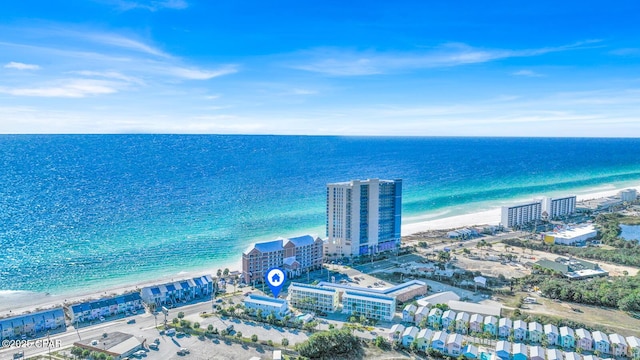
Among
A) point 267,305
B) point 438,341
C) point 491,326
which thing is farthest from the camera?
point 267,305

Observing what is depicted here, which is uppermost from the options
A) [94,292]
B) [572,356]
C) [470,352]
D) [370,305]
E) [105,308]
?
[370,305]

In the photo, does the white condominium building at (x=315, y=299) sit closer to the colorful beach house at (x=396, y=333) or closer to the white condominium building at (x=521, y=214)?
the colorful beach house at (x=396, y=333)

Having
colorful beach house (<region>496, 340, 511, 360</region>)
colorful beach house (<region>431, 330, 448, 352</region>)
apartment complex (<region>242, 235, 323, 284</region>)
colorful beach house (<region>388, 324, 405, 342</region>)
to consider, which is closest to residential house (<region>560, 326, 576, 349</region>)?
colorful beach house (<region>496, 340, 511, 360</region>)

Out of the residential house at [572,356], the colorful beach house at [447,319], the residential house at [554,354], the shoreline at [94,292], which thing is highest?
the colorful beach house at [447,319]

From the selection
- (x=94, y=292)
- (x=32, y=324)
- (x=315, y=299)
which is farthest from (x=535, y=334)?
(x=94, y=292)

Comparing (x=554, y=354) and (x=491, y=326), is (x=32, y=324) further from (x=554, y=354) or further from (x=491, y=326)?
(x=554, y=354)

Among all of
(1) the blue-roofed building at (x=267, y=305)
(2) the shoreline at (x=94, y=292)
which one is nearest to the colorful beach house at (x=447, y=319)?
(1) the blue-roofed building at (x=267, y=305)
